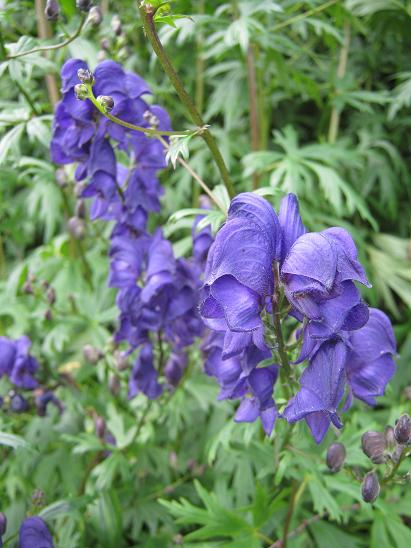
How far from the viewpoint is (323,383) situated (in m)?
0.92

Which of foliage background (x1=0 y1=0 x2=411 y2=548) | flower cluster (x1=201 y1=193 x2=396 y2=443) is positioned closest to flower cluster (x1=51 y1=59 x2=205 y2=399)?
foliage background (x1=0 y1=0 x2=411 y2=548)

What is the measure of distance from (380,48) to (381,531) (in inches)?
72.8

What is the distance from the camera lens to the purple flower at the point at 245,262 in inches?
35.1

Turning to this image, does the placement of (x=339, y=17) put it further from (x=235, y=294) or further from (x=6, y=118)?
(x=235, y=294)

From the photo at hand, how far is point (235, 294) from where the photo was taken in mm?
908

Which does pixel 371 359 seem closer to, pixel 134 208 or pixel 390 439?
pixel 390 439

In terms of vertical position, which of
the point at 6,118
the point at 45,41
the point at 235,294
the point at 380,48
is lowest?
the point at 380,48

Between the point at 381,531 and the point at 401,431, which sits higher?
the point at 401,431

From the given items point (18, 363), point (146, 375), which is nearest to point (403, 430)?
point (146, 375)

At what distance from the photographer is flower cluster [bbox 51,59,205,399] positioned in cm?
127

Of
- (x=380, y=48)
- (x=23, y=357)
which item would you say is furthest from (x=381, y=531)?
(x=380, y=48)

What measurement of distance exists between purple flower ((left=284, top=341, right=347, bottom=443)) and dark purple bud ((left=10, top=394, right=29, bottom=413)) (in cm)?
95

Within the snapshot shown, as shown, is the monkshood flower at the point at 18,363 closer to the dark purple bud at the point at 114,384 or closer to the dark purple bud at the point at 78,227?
the dark purple bud at the point at 114,384

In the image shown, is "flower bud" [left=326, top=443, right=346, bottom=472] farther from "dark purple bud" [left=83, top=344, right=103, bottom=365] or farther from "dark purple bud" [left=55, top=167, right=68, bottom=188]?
"dark purple bud" [left=55, top=167, right=68, bottom=188]
